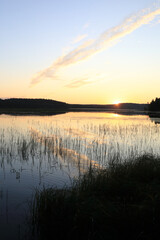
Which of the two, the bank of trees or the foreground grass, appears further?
the bank of trees

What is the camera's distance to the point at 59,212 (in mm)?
5977

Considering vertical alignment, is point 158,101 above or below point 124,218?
above

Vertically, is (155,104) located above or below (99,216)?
above

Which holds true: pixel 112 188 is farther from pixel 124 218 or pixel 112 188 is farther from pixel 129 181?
pixel 124 218

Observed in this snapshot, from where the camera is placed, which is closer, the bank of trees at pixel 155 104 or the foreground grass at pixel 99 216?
the foreground grass at pixel 99 216

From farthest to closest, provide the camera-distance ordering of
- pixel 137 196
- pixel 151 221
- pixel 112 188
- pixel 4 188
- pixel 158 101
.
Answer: pixel 158 101 → pixel 4 188 → pixel 112 188 → pixel 137 196 → pixel 151 221

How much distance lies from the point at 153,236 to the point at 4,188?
6.73m

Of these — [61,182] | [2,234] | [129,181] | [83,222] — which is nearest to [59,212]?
[83,222]

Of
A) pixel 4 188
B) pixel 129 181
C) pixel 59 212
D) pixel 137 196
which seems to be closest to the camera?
pixel 59 212

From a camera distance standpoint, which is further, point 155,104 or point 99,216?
point 155,104

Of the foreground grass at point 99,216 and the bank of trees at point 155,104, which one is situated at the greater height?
the bank of trees at point 155,104

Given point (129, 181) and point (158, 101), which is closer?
point (129, 181)

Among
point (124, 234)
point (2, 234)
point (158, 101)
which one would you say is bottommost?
point (2, 234)

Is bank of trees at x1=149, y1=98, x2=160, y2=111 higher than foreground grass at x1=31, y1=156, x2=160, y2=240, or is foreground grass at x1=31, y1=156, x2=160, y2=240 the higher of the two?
bank of trees at x1=149, y1=98, x2=160, y2=111
